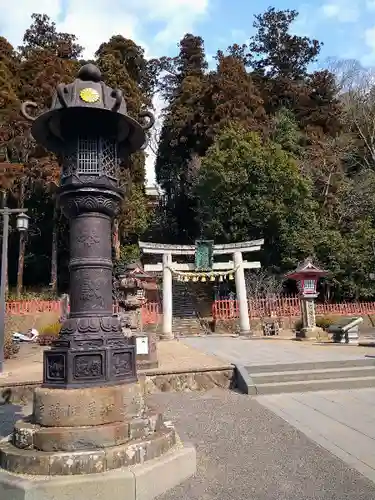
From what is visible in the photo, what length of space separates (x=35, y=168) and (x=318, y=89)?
20353mm

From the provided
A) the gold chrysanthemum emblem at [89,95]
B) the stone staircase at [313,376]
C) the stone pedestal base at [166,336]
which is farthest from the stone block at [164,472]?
the stone pedestal base at [166,336]

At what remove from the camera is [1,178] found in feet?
63.8

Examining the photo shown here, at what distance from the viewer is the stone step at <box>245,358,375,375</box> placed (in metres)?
8.56

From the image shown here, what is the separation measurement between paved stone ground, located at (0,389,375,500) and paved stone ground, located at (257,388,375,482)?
0.56ft

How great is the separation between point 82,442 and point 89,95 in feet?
10.9

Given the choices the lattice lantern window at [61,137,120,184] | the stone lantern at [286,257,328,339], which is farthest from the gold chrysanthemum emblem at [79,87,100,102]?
the stone lantern at [286,257,328,339]

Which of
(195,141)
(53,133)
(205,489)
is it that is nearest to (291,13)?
(195,141)

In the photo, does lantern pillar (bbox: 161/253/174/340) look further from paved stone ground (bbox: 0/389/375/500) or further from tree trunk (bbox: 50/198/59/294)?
paved stone ground (bbox: 0/389/375/500)

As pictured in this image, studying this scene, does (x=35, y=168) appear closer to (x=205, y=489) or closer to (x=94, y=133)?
(x=94, y=133)

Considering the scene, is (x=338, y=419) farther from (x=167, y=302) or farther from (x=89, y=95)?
(x=167, y=302)

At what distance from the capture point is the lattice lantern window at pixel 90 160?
4.49m

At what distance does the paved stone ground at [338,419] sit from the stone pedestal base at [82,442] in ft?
5.89

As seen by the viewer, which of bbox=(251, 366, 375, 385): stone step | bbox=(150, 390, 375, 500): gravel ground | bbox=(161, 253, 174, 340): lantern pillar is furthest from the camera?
bbox=(161, 253, 174, 340): lantern pillar

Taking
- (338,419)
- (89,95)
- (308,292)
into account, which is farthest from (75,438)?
(308,292)
